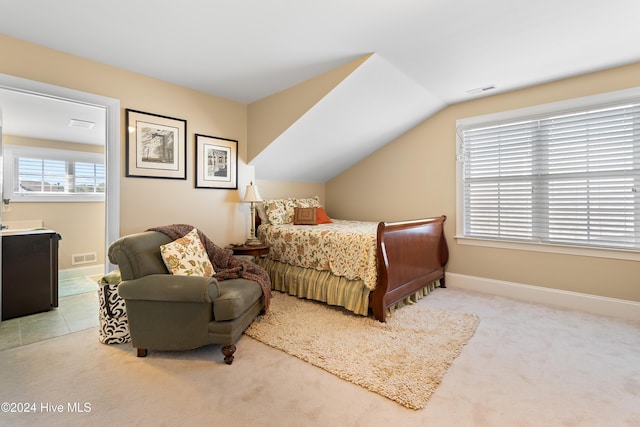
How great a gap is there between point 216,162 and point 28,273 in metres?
2.05

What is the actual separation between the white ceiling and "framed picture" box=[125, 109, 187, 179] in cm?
43

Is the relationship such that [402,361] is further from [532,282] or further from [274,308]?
[532,282]

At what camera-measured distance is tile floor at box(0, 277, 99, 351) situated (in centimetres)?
237

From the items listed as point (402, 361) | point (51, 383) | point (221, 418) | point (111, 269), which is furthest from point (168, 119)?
point (402, 361)

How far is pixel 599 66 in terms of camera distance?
2770 mm

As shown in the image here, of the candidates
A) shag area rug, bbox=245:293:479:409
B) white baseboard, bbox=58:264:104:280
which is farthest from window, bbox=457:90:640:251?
white baseboard, bbox=58:264:104:280

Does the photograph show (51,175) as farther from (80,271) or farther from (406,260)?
(406,260)

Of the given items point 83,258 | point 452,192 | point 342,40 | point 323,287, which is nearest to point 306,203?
point 323,287

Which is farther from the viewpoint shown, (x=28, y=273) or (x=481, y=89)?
(x=481, y=89)

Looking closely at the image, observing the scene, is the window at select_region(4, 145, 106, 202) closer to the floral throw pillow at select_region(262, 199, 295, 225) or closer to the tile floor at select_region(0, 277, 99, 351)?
the tile floor at select_region(0, 277, 99, 351)

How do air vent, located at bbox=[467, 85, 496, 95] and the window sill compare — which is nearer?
the window sill

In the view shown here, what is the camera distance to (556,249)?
3.14 m

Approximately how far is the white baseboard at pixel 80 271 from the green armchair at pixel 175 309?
3038mm

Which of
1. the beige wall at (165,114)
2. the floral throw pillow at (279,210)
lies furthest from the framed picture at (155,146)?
the floral throw pillow at (279,210)
